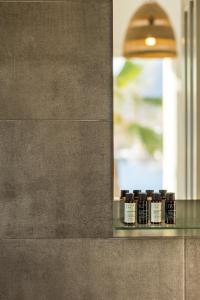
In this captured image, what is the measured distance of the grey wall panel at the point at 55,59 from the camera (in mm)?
1882

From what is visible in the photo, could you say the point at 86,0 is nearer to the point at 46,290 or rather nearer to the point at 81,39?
the point at 81,39

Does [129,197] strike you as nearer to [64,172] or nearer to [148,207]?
Answer: [148,207]

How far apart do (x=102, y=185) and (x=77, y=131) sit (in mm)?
187

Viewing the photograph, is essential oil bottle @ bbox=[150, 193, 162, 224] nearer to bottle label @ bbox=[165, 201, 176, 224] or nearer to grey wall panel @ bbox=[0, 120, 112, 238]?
bottle label @ bbox=[165, 201, 176, 224]

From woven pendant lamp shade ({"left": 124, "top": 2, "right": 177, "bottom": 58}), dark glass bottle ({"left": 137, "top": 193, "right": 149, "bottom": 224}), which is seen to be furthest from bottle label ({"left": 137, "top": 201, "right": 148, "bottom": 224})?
woven pendant lamp shade ({"left": 124, "top": 2, "right": 177, "bottom": 58})

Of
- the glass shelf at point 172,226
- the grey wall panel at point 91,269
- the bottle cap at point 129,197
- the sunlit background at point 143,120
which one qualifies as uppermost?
the sunlit background at point 143,120

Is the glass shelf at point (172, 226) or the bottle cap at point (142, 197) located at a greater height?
the bottle cap at point (142, 197)

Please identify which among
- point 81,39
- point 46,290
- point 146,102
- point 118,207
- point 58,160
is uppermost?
point 81,39

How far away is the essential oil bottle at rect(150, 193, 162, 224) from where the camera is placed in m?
1.92

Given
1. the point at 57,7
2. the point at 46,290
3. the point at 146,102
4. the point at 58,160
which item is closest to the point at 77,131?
the point at 58,160

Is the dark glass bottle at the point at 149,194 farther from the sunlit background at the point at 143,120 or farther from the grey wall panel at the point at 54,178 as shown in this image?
the grey wall panel at the point at 54,178

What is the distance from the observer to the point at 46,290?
1923mm

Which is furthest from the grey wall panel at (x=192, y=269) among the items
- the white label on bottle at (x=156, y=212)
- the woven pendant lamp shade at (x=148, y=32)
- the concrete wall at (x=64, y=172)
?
the woven pendant lamp shade at (x=148, y=32)

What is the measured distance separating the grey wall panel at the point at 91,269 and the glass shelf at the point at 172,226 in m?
0.03
